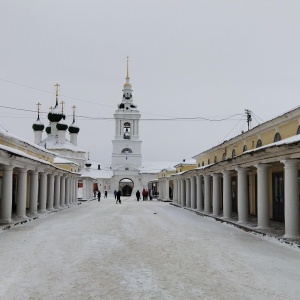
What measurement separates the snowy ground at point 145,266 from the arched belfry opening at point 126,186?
72758 millimetres

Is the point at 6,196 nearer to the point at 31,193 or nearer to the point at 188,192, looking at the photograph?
the point at 31,193

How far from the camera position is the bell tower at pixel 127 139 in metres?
79.2

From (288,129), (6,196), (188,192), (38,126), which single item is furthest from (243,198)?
(38,126)

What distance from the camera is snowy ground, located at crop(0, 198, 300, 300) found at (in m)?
6.54

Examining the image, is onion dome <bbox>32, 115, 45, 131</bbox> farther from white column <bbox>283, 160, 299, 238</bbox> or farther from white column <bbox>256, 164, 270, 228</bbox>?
white column <bbox>283, 160, 299, 238</bbox>

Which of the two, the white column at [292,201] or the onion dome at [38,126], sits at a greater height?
the onion dome at [38,126]

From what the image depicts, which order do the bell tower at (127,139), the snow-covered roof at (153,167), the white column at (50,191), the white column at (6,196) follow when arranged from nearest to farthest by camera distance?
the white column at (6,196) → the white column at (50,191) → the bell tower at (127,139) → the snow-covered roof at (153,167)

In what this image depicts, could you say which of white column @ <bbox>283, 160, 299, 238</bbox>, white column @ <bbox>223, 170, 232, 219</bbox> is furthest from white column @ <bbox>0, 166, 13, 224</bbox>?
white column @ <bbox>283, 160, 299, 238</bbox>

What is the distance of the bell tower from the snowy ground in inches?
2598

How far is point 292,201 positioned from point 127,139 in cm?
6814

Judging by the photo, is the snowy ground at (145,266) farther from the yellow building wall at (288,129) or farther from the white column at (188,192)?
the white column at (188,192)

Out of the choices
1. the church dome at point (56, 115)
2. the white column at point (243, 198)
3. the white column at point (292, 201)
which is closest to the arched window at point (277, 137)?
the white column at point (243, 198)

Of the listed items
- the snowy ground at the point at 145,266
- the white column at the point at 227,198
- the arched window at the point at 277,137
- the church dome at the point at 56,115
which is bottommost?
the snowy ground at the point at 145,266

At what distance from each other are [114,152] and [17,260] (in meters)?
72.1
